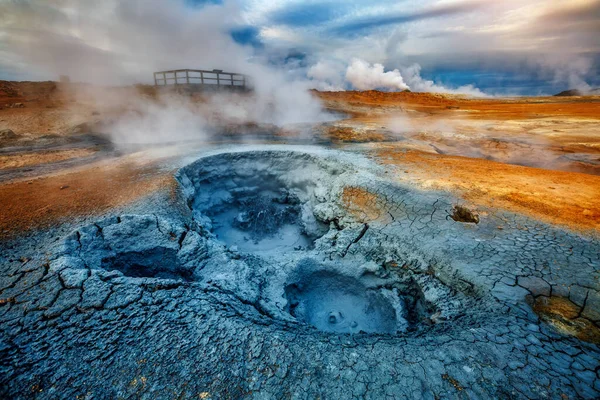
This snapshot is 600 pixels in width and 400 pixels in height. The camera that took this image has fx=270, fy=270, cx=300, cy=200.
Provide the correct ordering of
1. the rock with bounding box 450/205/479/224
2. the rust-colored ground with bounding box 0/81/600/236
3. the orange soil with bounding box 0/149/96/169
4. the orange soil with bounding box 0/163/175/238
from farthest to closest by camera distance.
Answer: the orange soil with bounding box 0/149/96/169 → the rust-colored ground with bounding box 0/81/600/236 → the rock with bounding box 450/205/479/224 → the orange soil with bounding box 0/163/175/238

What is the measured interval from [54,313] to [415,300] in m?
3.55

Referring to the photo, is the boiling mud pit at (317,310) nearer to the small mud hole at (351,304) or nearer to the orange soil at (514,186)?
the small mud hole at (351,304)

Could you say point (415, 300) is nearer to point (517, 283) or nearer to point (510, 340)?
point (517, 283)

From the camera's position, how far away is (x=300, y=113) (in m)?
16.0

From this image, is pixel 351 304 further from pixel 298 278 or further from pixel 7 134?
pixel 7 134

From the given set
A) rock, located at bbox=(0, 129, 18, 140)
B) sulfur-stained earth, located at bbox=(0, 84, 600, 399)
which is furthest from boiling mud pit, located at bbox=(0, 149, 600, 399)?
rock, located at bbox=(0, 129, 18, 140)

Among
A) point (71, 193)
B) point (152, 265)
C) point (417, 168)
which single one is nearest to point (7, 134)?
point (71, 193)

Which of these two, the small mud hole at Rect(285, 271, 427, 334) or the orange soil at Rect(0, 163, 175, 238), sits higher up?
the orange soil at Rect(0, 163, 175, 238)

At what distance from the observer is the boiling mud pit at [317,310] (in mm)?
1692

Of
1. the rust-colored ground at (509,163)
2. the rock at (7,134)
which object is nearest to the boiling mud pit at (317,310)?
the rust-colored ground at (509,163)

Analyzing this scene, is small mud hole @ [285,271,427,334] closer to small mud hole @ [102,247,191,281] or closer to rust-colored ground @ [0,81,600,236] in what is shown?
rust-colored ground @ [0,81,600,236]

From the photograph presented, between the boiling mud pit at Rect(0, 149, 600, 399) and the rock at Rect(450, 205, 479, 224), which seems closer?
the boiling mud pit at Rect(0, 149, 600, 399)

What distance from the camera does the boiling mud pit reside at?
5.55ft

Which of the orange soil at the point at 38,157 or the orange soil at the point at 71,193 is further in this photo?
the orange soil at the point at 38,157
